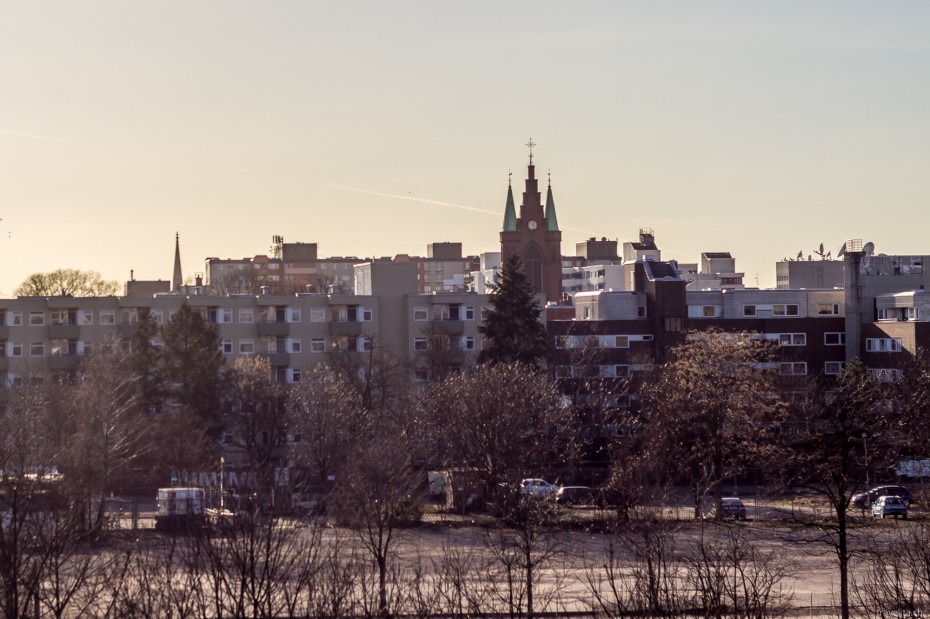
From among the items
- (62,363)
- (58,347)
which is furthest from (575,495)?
(58,347)

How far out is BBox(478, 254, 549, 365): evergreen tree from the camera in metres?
60.8

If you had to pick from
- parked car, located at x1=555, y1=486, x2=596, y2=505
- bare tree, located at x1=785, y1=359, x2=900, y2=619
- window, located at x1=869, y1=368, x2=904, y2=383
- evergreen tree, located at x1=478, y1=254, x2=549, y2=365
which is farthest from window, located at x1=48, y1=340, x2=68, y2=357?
window, located at x1=869, y1=368, x2=904, y2=383

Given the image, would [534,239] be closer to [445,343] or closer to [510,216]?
[510,216]

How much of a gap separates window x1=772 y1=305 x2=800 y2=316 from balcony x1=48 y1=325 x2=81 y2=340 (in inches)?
1441

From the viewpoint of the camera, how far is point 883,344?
219 feet

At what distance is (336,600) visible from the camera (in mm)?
24109

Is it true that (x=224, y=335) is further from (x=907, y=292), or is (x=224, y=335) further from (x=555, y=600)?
(x=555, y=600)

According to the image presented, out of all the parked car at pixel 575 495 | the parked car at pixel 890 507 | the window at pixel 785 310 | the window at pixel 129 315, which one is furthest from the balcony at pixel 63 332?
the parked car at pixel 890 507

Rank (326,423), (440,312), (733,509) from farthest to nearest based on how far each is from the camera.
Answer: (440,312) → (326,423) → (733,509)

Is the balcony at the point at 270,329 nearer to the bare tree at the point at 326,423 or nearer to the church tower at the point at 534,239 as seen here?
the bare tree at the point at 326,423

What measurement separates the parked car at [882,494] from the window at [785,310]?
834 inches

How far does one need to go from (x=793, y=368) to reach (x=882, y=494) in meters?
17.4

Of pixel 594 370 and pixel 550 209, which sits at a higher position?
pixel 550 209

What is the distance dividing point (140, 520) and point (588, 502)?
53.1 ft
